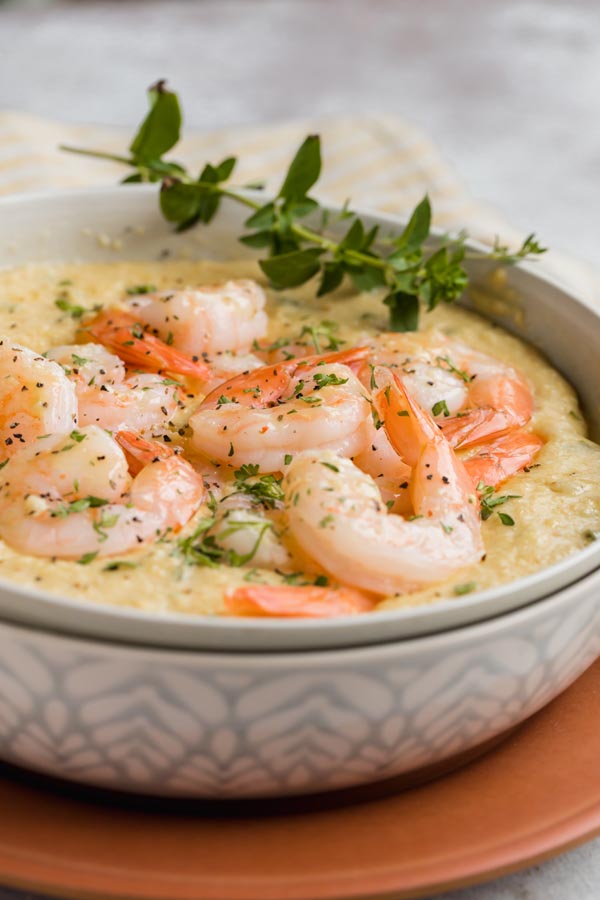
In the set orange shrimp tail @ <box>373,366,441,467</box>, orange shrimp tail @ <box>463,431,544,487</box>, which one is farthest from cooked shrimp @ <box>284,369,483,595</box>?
orange shrimp tail @ <box>463,431,544,487</box>

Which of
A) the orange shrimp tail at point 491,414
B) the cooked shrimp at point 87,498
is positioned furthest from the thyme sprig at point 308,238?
the cooked shrimp at point 87,498

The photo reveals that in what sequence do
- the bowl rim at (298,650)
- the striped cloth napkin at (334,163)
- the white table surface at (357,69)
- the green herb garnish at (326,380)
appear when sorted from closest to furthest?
the bowl rim at (298,650), the green herb garnish at (326,380), the striped cloth napkin at (334,163), the white table surface at (357,69)

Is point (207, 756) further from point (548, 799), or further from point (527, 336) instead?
point (527, 336)

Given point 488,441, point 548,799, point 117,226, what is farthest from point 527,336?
point 548,799

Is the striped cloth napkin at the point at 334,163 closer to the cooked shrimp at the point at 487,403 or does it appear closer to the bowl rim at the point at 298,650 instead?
the cooked shrimp at the point at 487,403

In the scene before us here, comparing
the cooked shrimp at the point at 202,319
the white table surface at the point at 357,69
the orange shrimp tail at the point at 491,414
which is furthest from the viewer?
the white table surface at the point at 357,69

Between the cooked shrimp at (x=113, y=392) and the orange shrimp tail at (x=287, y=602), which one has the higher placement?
the orange shrimp tail at (x=287, y=602)

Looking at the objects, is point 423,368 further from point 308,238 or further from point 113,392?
point 113,392
